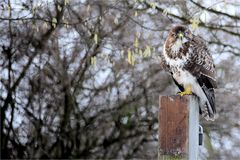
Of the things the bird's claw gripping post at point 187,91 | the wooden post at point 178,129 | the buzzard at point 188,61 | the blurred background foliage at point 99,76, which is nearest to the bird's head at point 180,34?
the buzzard at point 188,61

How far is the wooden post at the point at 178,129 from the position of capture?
106 inches

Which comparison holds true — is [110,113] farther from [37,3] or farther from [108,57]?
[37,3]

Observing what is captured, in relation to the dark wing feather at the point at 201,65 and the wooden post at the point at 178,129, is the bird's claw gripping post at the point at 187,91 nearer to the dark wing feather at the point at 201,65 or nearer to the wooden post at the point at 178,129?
the dark wing feather at the point at 201,65

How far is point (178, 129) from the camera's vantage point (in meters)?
2.70

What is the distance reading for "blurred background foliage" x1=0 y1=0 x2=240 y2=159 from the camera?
722 cm

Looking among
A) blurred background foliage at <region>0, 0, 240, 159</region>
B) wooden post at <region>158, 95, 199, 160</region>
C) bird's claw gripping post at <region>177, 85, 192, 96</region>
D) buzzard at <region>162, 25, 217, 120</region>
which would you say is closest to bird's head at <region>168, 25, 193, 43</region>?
buzzard at <region>162, 25, 217, 120</region>

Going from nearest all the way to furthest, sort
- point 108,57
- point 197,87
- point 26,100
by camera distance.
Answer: point 197,87
point 108,57
point 26,100

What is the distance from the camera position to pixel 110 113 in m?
7.73

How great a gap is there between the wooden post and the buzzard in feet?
3.45

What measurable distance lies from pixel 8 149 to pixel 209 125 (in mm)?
2465

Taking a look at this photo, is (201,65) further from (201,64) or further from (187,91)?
(187,91)

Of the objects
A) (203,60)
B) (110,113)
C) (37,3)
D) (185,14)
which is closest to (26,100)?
(110,113)

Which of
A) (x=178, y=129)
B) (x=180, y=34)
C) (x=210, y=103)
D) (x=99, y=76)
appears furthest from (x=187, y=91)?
(x=99, y=76)

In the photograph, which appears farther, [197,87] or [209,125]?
[209,125]
